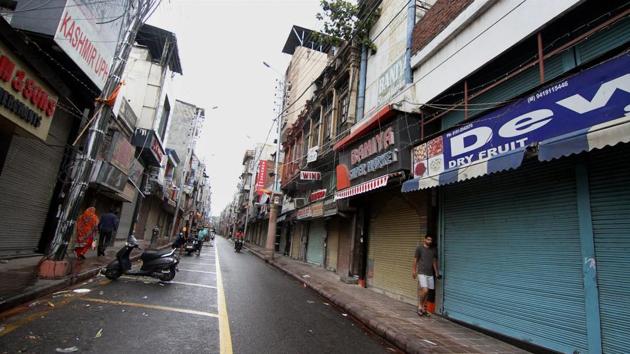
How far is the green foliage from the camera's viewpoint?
618 inches

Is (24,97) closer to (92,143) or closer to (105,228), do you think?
(92,143)

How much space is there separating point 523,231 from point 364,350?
154 inches

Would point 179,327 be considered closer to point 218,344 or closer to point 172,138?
point 218,344

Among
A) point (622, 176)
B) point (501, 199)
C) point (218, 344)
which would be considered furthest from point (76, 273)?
point (622, 176)

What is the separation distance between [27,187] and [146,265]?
4565 millimetres

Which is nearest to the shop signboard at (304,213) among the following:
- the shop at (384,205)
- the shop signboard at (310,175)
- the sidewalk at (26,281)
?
the shop signboard at (310,175)

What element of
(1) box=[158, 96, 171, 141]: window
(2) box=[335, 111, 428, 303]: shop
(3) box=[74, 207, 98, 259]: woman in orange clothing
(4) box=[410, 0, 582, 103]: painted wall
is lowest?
(3) box=[74, 207, 98, 259]: woman in orange clothing

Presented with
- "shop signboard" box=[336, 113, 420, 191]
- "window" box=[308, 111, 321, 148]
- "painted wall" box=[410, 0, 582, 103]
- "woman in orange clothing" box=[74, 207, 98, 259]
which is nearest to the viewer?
"painted wall" box=[410, 0, 582, 103]

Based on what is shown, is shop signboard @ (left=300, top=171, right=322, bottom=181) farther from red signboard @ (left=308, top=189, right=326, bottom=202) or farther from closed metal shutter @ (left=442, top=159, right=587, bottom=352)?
closed metal shutter @ (left=442, top=159, right=587, bottom=352)

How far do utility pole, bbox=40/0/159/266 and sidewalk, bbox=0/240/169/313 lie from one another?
17.5 inches

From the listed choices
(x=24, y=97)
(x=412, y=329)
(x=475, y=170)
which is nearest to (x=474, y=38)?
(x=475, y=170)

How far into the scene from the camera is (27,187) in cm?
1018

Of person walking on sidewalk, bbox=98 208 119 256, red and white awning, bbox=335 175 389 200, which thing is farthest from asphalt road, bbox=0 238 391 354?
person walking on sidewalk, bbox=98 208 119 256

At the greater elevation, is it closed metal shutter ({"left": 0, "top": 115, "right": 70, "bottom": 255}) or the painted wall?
the painted wall
